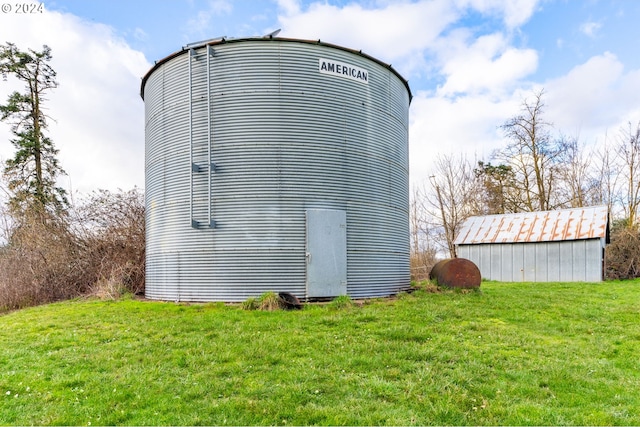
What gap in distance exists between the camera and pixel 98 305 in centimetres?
1006

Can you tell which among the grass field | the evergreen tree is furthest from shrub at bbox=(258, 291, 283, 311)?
the evergreen tree

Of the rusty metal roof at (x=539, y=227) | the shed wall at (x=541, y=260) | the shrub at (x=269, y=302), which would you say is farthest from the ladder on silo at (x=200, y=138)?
the shed wall at (x=541, y=260)

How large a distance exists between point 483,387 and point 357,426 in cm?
171

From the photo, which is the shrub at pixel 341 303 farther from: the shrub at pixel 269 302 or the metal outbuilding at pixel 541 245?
the metal outbuilding at pixel 541 245

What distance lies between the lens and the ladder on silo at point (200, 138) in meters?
9.72

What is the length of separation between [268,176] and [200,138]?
202 centimetres

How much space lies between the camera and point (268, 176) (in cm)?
963

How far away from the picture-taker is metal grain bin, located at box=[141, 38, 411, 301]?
31.3ft

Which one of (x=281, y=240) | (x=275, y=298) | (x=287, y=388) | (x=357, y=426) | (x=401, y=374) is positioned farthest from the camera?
(x=281, y=240)

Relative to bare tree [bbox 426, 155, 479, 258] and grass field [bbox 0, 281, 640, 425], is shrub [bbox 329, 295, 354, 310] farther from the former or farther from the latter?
bare tree [bbox 426, 155, 479, 258]

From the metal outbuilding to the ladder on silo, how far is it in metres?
15.4

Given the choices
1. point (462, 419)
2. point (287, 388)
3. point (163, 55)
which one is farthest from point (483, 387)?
point (163, 55)

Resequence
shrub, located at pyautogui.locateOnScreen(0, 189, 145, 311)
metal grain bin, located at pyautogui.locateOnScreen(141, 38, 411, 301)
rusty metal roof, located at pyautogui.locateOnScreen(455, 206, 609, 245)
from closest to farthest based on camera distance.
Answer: metal grain bin, located at pyautogui.locateOnScreen(141, 38, 411, 301)
shrub, located at pyautogui.locateOnScreen(0, 189, 145, 311)
rusty metal roof, located at pyautogui.locateOnScreen(455, 206, 609, 245)

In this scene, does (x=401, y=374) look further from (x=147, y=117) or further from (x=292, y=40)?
(x=147, y=117)
